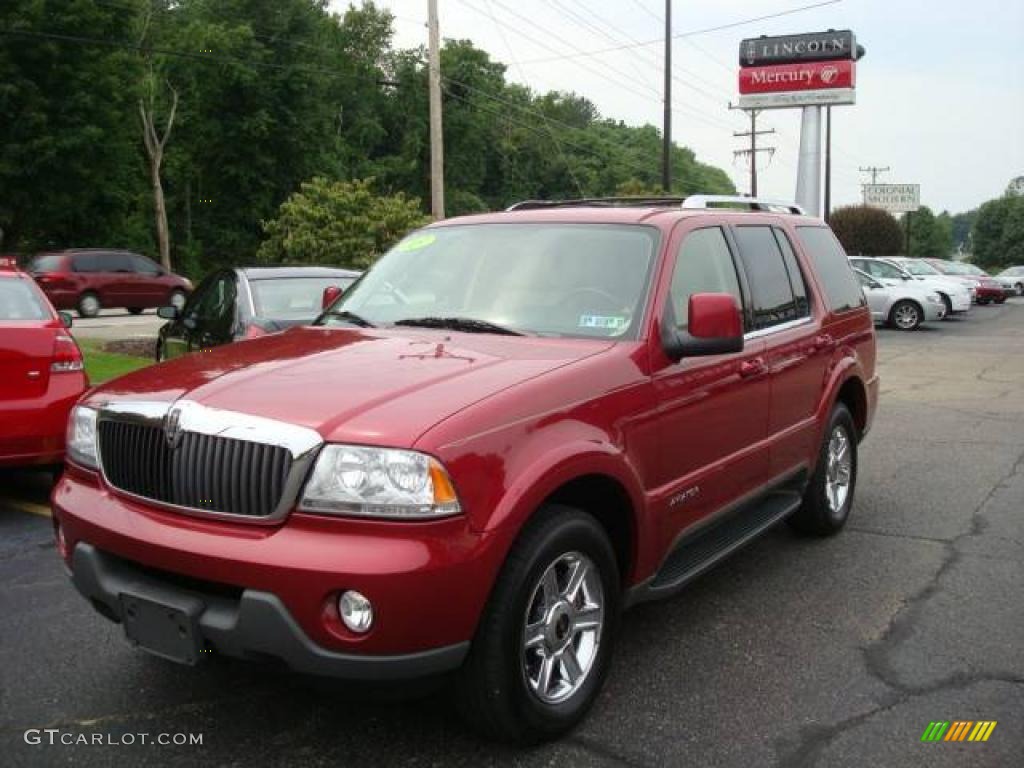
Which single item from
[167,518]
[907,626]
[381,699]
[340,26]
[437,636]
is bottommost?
[907,626]

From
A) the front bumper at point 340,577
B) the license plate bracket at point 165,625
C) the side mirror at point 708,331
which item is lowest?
the license plate bracket at point 165,625

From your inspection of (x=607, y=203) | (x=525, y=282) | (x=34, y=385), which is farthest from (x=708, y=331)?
(x=34, y=385)

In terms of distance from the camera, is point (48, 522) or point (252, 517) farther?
point (48, 522)

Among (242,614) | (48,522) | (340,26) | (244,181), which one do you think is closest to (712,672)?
(242,614)

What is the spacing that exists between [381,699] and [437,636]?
26cm

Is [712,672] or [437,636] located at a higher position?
[437,636]

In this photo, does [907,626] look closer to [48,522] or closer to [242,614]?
[242,614]

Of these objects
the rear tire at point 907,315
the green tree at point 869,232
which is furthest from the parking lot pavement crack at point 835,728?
the green tree at point 869,232

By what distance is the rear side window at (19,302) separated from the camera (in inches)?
253

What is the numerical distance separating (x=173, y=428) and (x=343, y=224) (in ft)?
51.8

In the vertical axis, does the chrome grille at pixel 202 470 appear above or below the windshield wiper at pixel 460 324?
below

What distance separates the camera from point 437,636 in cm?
282

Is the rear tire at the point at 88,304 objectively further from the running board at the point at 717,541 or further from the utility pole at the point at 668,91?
the running board at the point at 717,541

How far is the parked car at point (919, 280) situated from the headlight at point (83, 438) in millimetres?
22448
